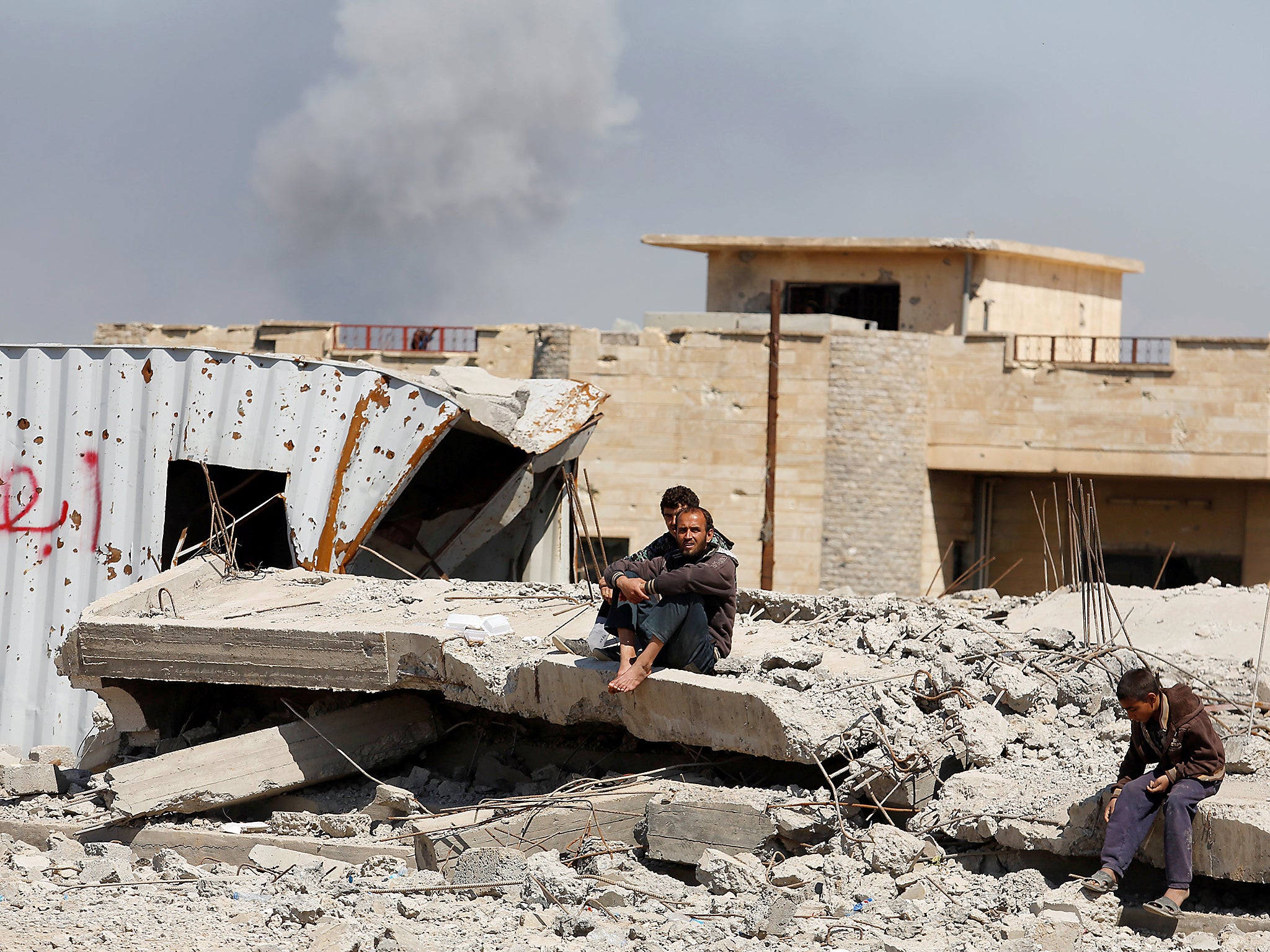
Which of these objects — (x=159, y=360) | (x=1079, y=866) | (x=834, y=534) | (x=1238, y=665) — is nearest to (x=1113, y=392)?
(x=834, y=534)

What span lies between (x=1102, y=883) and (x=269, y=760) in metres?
4.15

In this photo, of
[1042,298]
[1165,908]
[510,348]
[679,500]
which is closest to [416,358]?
[510,348]

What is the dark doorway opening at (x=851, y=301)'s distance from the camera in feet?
77.8

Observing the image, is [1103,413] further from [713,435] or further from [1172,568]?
[713,435]

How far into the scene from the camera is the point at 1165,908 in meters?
4.64

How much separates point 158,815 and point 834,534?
15.4 m

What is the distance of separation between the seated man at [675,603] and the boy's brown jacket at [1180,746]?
190 centimetres

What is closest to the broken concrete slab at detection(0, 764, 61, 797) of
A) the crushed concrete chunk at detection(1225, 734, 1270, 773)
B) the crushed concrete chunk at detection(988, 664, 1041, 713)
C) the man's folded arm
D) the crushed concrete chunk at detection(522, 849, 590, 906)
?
the crushed concrete chunk at detection(522, 849, 590, 906)

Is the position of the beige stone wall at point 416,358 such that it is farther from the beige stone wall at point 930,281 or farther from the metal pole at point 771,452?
the metal pole at point 771,452

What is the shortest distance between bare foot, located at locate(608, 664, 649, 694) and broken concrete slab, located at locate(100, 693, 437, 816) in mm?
1836

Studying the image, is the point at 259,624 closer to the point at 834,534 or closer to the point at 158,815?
the point at 158,815

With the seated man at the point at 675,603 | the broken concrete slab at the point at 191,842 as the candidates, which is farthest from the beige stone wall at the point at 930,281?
the broken concrete slab at the point at 191,842

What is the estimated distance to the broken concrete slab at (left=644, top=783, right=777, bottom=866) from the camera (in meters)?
5.55

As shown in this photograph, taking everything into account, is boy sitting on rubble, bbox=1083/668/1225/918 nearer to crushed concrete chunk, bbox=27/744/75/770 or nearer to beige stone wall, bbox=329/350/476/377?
crushed concrete chunk, bbox=27/744/75/770
